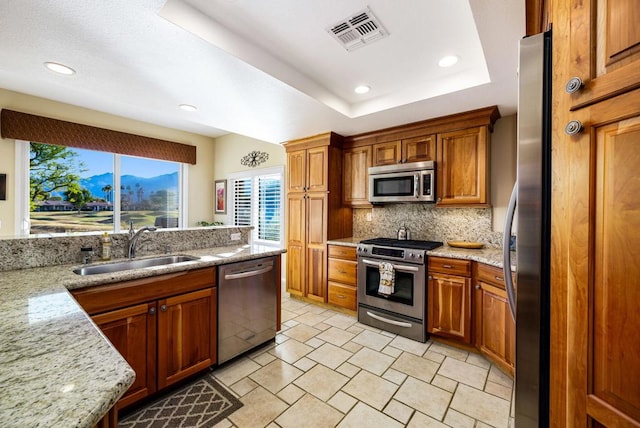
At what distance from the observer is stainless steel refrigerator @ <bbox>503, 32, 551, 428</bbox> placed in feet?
2.93

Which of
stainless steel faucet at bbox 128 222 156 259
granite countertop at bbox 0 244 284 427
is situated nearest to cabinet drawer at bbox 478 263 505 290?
granite countertop at bbox 0 244 284 427

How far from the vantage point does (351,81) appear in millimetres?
2494

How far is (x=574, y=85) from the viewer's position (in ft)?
2.55

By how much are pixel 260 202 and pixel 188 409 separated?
3.61 metres

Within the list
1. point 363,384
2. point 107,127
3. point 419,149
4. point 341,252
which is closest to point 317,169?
point 341,252

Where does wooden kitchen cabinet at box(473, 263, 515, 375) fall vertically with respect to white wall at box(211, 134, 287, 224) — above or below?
below

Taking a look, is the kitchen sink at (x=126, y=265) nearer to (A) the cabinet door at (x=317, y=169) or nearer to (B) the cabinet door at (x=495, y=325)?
(A) the cabinet door at (x=317, y=169)

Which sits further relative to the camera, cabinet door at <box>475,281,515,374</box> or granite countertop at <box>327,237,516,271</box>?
granite countertop at <box>327,237,516,271</box>

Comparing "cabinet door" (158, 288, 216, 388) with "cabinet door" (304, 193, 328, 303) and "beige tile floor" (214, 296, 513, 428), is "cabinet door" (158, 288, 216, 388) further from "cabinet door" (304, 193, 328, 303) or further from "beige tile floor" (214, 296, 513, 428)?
"cabinet door" (304, 193, 328, 303)

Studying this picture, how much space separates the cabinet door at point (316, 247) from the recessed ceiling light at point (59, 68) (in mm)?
2609

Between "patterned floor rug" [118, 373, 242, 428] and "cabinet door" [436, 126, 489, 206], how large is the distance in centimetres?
272

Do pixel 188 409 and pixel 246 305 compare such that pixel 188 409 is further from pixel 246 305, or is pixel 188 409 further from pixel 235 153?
pixel 235 153

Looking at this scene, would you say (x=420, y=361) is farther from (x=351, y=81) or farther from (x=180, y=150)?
(x=180, y=150)

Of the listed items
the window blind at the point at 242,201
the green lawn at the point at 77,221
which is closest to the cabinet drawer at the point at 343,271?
the window blind at the point at 242,201
